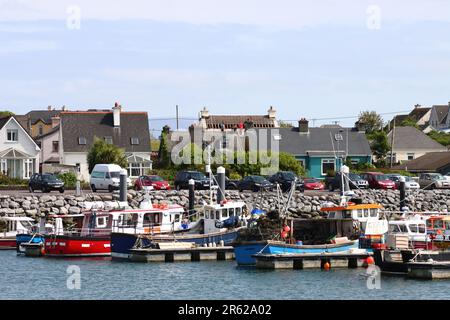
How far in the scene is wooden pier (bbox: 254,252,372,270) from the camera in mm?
45375

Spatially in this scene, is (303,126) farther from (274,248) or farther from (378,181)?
(274,248)

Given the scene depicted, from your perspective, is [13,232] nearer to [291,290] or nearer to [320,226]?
[320,226]

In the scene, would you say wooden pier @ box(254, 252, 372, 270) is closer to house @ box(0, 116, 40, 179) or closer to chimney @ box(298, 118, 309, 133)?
house @ box(0, 116, 40, 179)

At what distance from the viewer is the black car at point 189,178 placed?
241 ft

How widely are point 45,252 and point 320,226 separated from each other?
42.2ft

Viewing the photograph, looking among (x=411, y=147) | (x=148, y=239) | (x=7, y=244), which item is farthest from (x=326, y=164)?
(x=148, y=239)

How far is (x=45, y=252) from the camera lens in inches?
2117

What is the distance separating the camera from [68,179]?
79812 mm

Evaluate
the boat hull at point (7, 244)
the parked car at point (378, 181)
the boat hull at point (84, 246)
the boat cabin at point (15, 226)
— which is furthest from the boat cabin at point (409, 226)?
the parked car at point (378, 181)

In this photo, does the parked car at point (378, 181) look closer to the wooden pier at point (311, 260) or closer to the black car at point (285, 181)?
the black car at point (285, 181)

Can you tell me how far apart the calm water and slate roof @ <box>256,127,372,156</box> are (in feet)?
162

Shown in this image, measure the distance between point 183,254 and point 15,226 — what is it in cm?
1345

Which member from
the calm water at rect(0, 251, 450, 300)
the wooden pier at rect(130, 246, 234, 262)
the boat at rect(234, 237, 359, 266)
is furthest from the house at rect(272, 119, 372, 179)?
the calm water at rect(0, 251, 450, 300)
